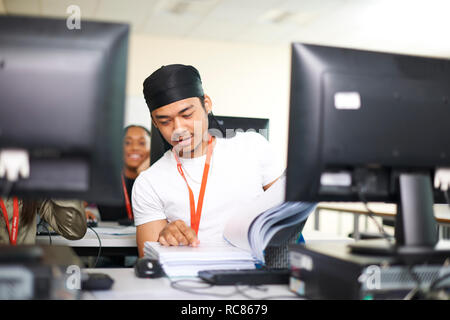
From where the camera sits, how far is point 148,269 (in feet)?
3.17

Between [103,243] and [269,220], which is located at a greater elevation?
[269,220]

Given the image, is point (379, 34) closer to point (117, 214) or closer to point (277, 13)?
point (277, 13)

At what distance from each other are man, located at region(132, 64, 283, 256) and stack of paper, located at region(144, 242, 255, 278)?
1.29 ft

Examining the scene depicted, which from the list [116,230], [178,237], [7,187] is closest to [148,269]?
[178,237]

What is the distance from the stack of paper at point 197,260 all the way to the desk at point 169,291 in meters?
0.03

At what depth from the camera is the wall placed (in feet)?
18.8

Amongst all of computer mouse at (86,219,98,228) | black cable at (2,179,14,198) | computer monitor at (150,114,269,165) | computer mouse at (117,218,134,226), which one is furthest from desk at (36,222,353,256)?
black cable at (2,179,14,198)

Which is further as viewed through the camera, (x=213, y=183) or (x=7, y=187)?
(x=213, y=183)

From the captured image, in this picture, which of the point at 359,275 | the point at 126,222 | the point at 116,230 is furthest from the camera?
the point at 126,222

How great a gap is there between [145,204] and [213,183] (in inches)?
10.3

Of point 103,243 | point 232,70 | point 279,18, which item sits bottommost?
point 103,243

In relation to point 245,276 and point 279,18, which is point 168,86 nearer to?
point 245,276
